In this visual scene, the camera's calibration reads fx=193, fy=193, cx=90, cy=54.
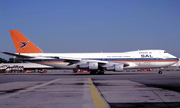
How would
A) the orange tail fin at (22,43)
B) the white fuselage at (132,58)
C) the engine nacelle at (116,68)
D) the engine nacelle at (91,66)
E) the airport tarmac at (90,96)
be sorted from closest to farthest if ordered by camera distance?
1. the airport tarmac at (90,96)
2. the engine nacelle at (116,68)
3. the engine nacelle at (91,66)
4. the white fuselage at (132,58)
5. the orange tail fin at (22,43)

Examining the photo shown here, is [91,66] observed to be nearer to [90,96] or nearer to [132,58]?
[132,58]

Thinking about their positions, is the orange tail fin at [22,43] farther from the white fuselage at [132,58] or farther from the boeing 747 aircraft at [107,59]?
the white fuselage at [132,58]

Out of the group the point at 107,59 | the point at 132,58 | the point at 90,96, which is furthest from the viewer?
the point at 107,59

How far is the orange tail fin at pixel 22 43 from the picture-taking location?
122 feet

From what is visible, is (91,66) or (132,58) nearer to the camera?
(91,66)

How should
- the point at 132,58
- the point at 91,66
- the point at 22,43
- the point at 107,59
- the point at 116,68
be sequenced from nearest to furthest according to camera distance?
1. the point at 116,68
2. the point at 91,66
3. the point at 132,58
4. the point at 107,59
5. the point at 22,43

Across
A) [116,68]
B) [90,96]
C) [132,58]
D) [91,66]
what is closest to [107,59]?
[116,68]

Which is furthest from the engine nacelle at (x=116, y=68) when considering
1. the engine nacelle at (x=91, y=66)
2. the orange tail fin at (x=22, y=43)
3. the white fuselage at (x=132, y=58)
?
the orange tail fin at (x=22, y=43)

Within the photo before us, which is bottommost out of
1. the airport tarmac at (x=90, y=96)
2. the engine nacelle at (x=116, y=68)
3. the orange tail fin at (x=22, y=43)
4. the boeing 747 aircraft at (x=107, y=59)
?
the airport tarmac at (x=90, y=96)

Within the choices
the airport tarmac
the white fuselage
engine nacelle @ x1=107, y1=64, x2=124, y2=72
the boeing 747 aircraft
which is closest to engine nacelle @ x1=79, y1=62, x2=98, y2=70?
the boeing 747 aircraft

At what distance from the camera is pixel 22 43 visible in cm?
3738

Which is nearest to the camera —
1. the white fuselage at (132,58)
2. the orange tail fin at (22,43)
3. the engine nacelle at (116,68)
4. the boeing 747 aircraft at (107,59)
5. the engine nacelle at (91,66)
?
the engine nacelle at (116,68)

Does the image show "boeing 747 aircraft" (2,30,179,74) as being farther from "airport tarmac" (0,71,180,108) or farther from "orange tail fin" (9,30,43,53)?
"airport tarmac" (0,71,180,108)

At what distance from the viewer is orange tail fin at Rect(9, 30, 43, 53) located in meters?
37.1
